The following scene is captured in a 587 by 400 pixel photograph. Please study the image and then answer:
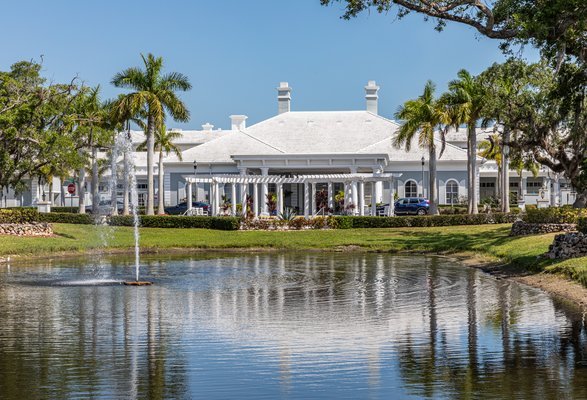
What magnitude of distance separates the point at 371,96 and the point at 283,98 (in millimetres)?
6857

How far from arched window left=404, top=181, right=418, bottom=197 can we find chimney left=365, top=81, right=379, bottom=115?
29.2 feet

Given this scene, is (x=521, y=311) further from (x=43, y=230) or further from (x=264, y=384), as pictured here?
(x=43, y=230)

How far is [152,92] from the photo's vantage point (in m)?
49.6

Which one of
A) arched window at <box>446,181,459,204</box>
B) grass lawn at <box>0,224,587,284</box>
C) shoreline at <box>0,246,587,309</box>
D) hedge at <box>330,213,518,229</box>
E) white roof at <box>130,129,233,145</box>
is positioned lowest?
shoreline at <box>0,246,587,309</box>

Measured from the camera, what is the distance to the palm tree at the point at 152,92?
161ft

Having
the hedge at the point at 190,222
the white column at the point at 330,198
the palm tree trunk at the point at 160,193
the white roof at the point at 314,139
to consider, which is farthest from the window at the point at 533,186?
the hedge at the point at 190,222

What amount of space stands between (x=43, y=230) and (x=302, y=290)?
21.1m

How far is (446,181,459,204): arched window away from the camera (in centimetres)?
6194

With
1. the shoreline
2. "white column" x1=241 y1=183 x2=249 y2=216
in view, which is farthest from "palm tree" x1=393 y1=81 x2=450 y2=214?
the shoreline

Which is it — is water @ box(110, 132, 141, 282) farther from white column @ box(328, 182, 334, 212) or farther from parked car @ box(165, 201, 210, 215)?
white column @ box(328, 182, 334, 212)

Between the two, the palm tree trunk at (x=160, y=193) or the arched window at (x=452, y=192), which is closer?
the palm tree trunk at (x=160, y=193)

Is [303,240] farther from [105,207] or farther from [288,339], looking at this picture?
[105,207]

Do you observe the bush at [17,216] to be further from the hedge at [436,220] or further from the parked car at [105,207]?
the parked car at [105,207]

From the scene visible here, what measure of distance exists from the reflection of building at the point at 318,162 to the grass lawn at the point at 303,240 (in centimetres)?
888
